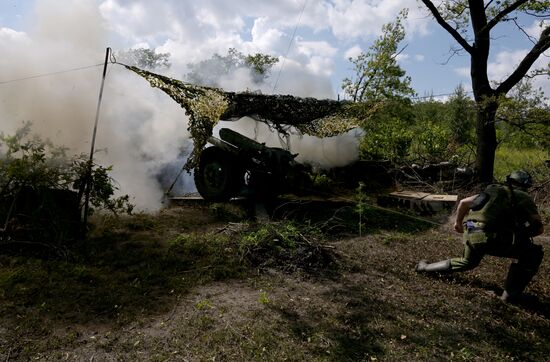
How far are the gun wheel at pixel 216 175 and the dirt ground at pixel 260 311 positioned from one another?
2968 mm

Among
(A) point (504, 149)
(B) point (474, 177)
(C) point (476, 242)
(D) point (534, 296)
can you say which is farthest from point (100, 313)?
(A) point (504, 149)

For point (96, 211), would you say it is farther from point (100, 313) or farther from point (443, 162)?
point (443, 162)

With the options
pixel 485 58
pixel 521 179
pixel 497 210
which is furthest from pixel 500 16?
pixel 497 210

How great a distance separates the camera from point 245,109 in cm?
949

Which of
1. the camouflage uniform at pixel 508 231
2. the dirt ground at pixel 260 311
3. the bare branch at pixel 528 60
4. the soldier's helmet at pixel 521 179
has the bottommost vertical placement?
the dirt ground at pixel 260 311

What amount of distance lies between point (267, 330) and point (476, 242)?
269 centimetres

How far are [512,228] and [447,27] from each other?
361 inches

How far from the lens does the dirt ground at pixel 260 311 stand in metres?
4.08

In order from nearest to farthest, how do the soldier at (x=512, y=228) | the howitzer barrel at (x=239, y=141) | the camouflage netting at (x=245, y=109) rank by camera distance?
1. the soldier at (x=512, y=228)
2. the camouflage netting at (x=245, y=109)
3. the howitzer barrel at (x=239, y=141)

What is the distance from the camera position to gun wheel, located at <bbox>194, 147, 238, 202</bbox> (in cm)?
985

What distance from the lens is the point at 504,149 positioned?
22859 millimetres

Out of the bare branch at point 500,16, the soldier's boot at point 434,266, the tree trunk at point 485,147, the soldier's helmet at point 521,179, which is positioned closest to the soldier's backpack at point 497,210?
the soldier's helmet at point 521,179

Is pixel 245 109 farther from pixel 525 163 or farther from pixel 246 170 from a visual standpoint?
pixel 525 163

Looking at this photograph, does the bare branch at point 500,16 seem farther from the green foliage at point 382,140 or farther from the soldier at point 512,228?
the soldier at point 512,228
